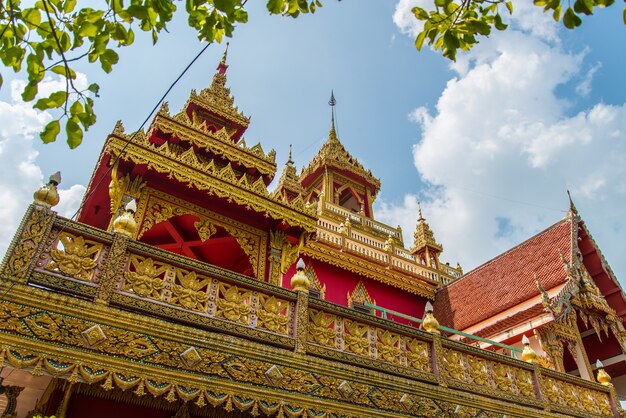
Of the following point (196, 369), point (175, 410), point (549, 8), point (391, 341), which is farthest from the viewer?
point (391, 341)

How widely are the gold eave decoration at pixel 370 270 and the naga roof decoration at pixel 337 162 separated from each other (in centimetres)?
908

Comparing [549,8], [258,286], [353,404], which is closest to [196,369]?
[258,286]

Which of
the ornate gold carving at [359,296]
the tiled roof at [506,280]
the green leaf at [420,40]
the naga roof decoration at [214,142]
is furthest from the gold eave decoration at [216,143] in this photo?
the tiled roof at [506,280]

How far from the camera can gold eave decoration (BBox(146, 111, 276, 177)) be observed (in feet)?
31.2

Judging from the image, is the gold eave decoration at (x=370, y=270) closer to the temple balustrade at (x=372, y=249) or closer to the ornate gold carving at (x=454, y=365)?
the temple balustrade at (x=372, y=249)

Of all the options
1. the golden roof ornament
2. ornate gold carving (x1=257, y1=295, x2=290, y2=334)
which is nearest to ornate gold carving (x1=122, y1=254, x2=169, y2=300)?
ornate gold carving (x1=257, y1=295, x2=290, y2=334)

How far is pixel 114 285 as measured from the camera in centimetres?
471

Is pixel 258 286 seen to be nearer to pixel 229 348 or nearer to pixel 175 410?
pixel 229 348

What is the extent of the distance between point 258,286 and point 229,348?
0.87 metres

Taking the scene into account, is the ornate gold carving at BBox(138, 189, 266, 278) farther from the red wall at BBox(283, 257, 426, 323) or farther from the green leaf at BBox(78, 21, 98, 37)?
the red wall at BBox(283, 257, 426, 323)

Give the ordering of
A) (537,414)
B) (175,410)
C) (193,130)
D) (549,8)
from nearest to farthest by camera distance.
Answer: (549,8), (175,410), (537,414), (193,130)

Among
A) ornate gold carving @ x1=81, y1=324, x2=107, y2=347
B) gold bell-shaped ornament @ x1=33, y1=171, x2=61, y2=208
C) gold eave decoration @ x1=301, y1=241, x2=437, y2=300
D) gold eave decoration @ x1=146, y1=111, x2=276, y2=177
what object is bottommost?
ornate gold carving @ x1=81, y1=324, x2=107, y2=347

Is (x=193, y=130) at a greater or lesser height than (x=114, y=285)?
greater

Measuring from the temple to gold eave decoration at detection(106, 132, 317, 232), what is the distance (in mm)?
24
